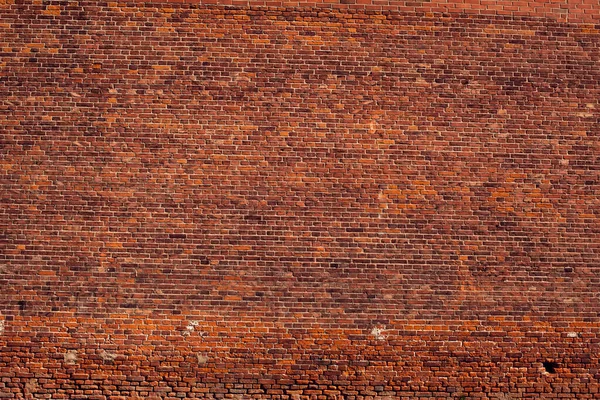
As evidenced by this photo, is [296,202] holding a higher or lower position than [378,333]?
higher

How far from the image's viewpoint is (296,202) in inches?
273

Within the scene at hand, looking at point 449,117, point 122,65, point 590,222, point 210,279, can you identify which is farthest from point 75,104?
point 590,222

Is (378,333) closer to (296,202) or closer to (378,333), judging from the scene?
(378,333)

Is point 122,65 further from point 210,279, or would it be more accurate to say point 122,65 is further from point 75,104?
point 210,279

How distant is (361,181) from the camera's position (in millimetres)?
6984

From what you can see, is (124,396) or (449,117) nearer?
(124,396)

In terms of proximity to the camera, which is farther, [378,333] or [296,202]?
[296,202]

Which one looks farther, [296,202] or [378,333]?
[296,202]

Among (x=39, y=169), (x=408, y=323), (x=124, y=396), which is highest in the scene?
(x=39, y=169)

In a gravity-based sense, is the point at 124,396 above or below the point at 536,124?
below

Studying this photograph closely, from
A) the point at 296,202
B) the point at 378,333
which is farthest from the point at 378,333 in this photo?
the point at 296,202

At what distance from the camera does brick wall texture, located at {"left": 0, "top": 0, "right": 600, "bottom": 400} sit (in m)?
6.73

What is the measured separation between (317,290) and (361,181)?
149 centimetres

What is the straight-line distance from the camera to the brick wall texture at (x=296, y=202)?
22.1 ft
